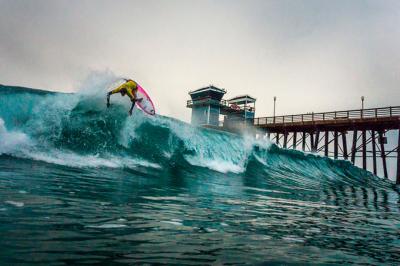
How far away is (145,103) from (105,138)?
9.83ft

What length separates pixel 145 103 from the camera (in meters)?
14.1

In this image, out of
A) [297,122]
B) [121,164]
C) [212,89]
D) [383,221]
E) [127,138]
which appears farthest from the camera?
[212,89]

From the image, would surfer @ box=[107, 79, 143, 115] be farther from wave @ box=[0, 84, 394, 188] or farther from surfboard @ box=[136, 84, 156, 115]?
surfboard @ box=[136, 84, 156, 115]

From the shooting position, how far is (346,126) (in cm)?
2725

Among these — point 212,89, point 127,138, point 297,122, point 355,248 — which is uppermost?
point 212,89

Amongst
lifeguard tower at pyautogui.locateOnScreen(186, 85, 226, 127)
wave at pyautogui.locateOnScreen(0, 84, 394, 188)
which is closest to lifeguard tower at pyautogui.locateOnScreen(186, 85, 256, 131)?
lifeguard tower at pyautogui.locateOnScreen(186, 85, 226, 127)

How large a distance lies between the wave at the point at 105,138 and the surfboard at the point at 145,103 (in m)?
0.39

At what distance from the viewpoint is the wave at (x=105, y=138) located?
9914 mm

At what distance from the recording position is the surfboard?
548 inches

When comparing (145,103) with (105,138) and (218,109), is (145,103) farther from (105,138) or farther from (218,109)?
(218,109)

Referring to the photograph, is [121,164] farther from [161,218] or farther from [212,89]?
[212,89]

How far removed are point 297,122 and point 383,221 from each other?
2602 centimetres

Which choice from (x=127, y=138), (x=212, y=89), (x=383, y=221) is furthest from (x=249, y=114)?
(x=383, y=221)

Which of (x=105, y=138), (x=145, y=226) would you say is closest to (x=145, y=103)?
(x=105, y=138)
